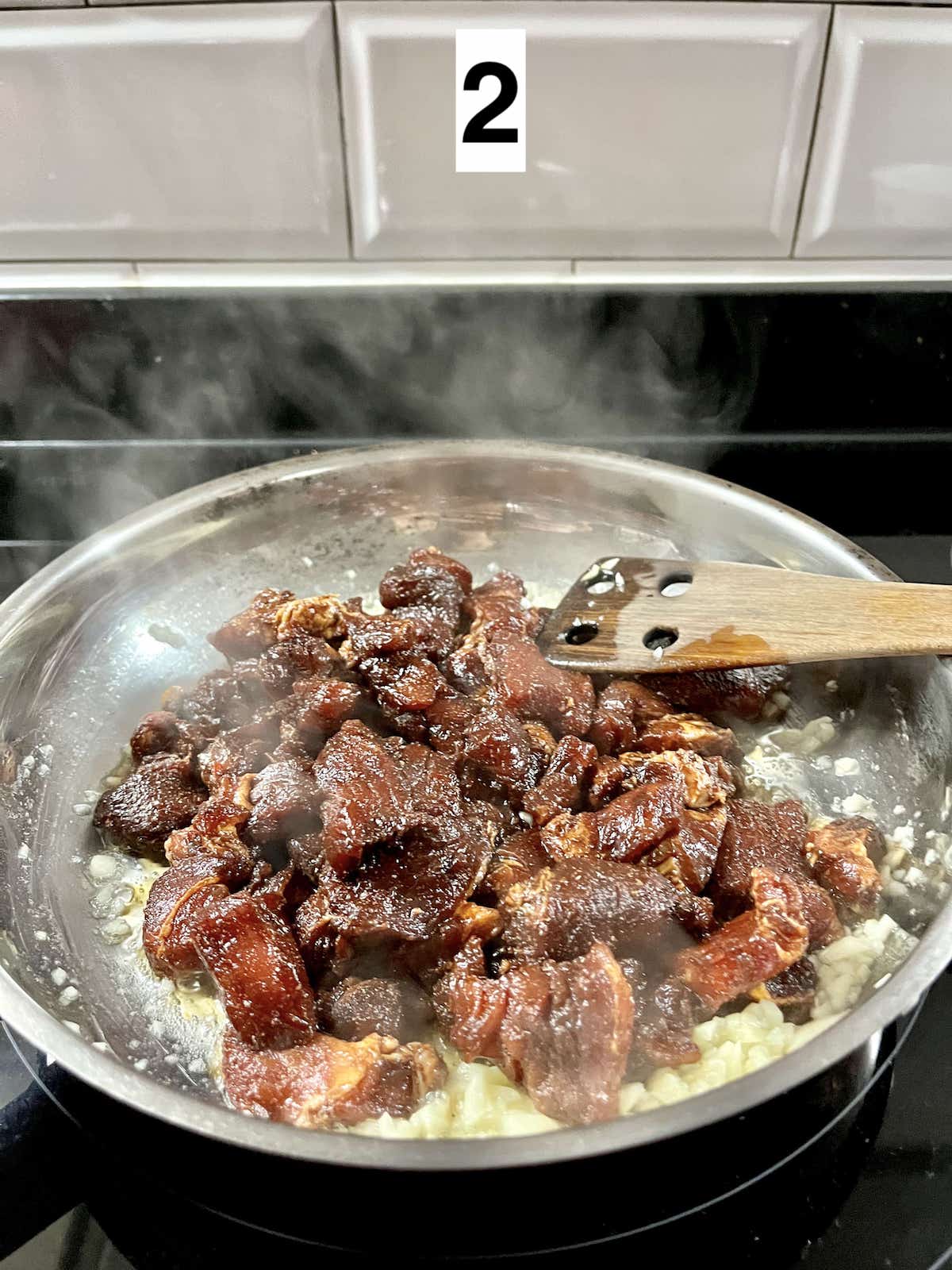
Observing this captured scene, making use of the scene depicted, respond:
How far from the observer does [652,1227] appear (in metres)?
1.34

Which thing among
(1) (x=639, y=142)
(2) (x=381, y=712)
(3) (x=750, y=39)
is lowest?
(2) (x=381, y=712)

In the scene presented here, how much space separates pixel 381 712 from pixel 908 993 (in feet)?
3.91

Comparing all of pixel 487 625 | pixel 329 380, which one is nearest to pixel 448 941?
pixel 487 625

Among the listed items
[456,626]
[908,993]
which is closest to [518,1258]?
[908,993]

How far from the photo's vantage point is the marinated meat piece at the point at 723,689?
217 centimetres

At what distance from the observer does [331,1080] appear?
1448mm

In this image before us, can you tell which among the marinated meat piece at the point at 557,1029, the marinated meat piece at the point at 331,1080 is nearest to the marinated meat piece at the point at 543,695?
the marinated meat piece at the point at 557,1029

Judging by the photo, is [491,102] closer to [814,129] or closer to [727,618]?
[814,129]

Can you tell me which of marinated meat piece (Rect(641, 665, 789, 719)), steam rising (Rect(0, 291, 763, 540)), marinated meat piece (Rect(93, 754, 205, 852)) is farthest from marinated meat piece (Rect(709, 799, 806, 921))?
steam rising (Rect(0, 291, 763, 540))

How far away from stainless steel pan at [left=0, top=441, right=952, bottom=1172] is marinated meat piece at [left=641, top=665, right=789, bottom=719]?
5.0 inches

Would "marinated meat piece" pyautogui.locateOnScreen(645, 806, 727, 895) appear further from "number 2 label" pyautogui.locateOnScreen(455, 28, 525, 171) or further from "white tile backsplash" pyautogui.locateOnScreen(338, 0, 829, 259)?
"number 2 label" pyautogui.locateOnScreen(455, 28, 525, 171)

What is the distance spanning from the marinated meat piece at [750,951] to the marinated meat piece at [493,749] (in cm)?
48

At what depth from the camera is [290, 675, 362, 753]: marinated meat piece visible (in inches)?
80.3

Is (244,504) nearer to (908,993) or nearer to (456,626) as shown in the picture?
(456,626)
